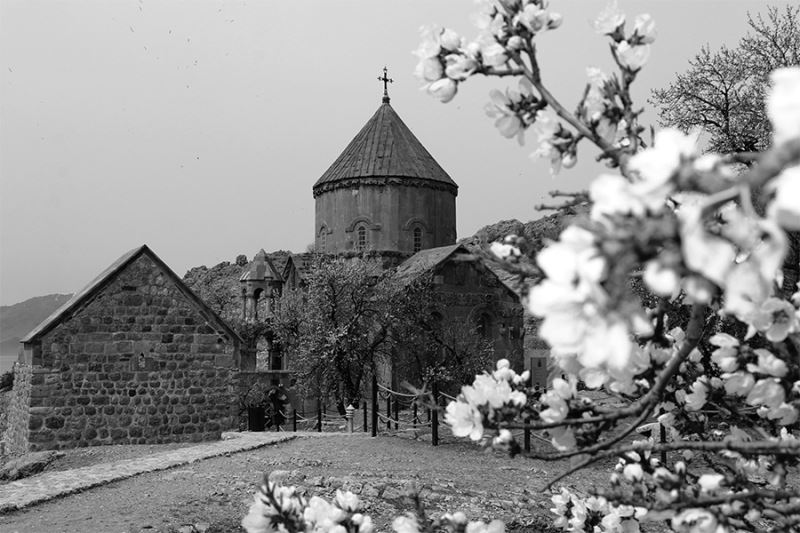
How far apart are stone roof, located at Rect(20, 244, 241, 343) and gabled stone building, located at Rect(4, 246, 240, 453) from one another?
2 centimetres

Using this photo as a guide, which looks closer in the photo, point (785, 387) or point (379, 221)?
point (785, 387)

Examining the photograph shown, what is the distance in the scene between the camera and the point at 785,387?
126 inches

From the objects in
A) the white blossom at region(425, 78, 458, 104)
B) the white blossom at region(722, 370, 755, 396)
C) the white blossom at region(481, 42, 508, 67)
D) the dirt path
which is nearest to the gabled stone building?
the dirt path

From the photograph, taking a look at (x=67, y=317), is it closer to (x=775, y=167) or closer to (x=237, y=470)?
(x=237, y=470)

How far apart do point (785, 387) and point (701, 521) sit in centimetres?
85

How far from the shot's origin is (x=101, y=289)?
45.6 feet

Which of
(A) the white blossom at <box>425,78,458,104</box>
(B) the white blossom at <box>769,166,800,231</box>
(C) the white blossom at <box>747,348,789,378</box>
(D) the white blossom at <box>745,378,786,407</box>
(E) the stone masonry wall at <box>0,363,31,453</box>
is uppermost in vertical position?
(A) the white blossom at <box>425,78,458,104</box>

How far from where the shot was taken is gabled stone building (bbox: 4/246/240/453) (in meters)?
13.6

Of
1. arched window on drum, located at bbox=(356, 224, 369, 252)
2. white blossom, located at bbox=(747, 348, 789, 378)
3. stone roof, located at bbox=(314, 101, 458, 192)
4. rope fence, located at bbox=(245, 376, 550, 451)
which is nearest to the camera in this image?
white blossom, located at bbox=(747, 348, 789, 378)

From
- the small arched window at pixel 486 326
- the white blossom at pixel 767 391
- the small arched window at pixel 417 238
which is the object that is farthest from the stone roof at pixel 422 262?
the white blossom at pixel 767 391

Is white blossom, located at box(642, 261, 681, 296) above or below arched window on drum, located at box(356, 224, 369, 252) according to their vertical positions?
below

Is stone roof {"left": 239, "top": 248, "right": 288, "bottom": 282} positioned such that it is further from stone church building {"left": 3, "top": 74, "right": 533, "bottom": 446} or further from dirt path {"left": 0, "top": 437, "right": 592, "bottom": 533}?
dirt path {"left": 0, "top": 437, "right": 592, "bottom": 533}

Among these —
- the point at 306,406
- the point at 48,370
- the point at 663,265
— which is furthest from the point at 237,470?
the point at 306,406

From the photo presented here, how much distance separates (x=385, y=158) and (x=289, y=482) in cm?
3012
